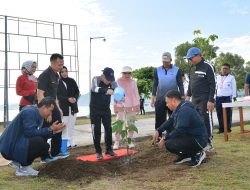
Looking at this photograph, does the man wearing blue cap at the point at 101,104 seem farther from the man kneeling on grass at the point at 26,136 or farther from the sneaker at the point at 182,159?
the sneaker at the point at 182,159

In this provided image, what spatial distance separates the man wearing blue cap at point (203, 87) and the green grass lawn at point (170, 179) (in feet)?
3.05

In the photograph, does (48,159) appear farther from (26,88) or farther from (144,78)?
(144,78)

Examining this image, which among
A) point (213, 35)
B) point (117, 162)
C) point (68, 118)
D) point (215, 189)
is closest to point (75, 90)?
point (68, 118)

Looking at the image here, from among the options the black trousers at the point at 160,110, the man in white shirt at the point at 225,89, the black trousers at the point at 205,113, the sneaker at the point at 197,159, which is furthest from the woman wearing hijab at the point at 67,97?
the man in white shirt at the point at 225,89

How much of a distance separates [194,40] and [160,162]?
17.6 m

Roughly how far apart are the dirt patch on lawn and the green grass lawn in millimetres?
13

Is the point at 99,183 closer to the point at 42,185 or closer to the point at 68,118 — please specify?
the point at 42,185

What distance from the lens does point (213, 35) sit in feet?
69.9

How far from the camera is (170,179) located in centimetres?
458

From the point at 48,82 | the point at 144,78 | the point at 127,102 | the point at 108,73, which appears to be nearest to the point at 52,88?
the point at 48,82

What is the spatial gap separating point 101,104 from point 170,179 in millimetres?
1922

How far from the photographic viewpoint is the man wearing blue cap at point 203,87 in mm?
6367

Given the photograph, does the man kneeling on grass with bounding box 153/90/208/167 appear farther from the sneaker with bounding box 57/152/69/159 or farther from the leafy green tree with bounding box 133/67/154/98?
the leafy green tree with bounding box 133/67/154/98

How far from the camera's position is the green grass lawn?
4277mm
